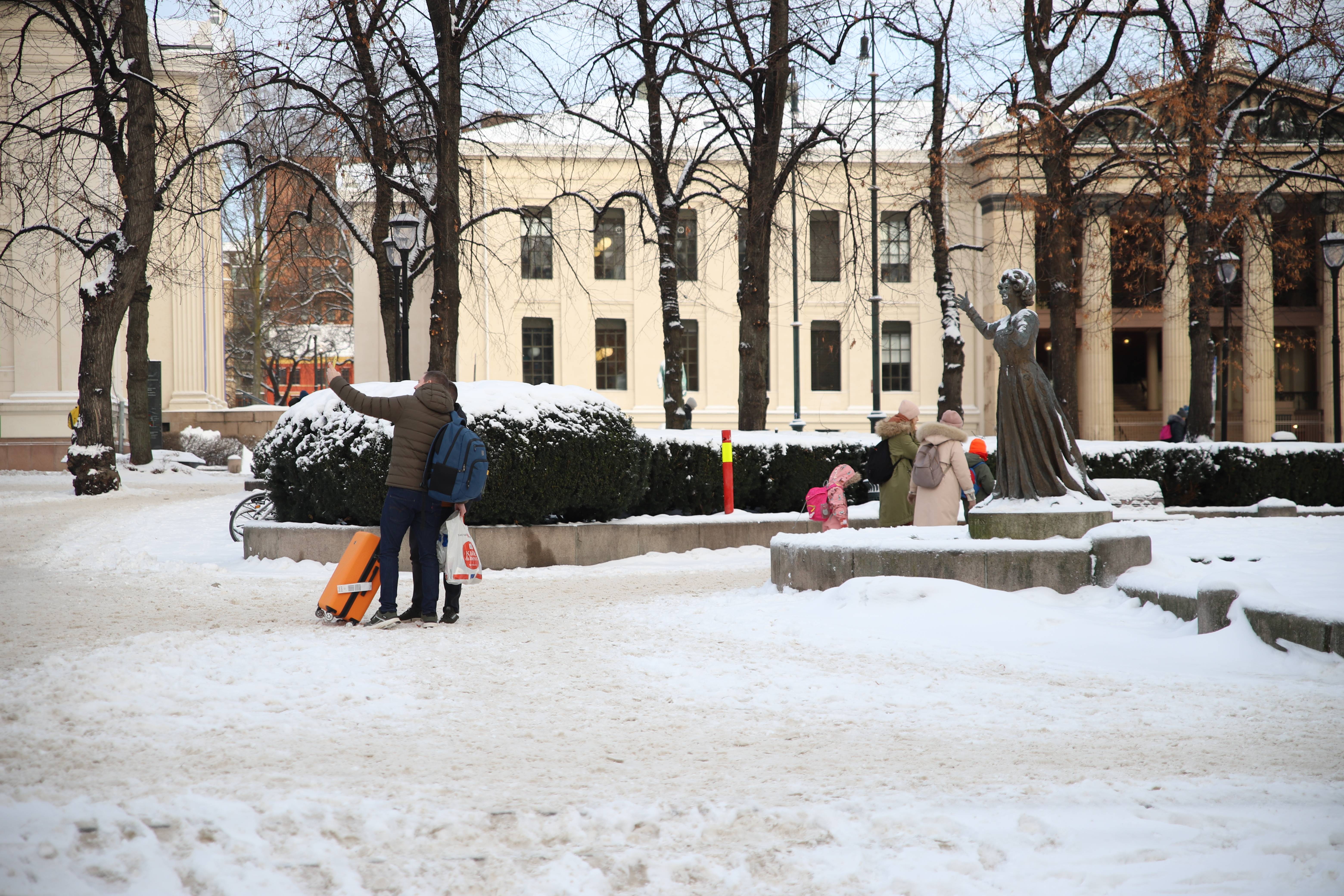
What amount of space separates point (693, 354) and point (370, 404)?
35820 millimetres

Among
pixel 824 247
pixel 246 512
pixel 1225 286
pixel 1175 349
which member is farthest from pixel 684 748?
pixel 1175 349

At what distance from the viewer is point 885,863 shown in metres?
3.40

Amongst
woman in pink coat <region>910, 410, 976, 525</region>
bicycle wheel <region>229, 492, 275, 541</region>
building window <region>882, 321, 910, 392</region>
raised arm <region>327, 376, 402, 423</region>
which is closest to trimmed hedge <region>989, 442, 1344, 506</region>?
woman in pink coat <region>910, 410, 976, 525</region>

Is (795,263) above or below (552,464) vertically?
above

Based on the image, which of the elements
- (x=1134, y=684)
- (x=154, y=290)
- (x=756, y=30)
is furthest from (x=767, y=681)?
(x=154, y=290)

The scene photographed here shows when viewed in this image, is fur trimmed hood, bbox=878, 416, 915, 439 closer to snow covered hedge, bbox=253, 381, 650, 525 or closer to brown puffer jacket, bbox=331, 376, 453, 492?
snow covered hedge, bbox=253, 381, 650, 525

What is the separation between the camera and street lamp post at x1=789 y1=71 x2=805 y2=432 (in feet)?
67.2

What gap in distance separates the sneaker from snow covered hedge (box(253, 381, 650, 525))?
3.64 m

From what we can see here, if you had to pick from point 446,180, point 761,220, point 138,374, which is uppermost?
point 446,180

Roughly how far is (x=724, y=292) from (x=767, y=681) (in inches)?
1505

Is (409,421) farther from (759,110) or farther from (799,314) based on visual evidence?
(799,314)

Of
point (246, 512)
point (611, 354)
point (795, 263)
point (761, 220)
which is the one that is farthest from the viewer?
point (611, 354)

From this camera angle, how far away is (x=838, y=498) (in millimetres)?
11930

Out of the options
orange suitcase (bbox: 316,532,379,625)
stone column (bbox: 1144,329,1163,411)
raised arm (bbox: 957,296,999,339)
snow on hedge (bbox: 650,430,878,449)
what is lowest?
orange suitcase (bbox: 316,532,379,625)
